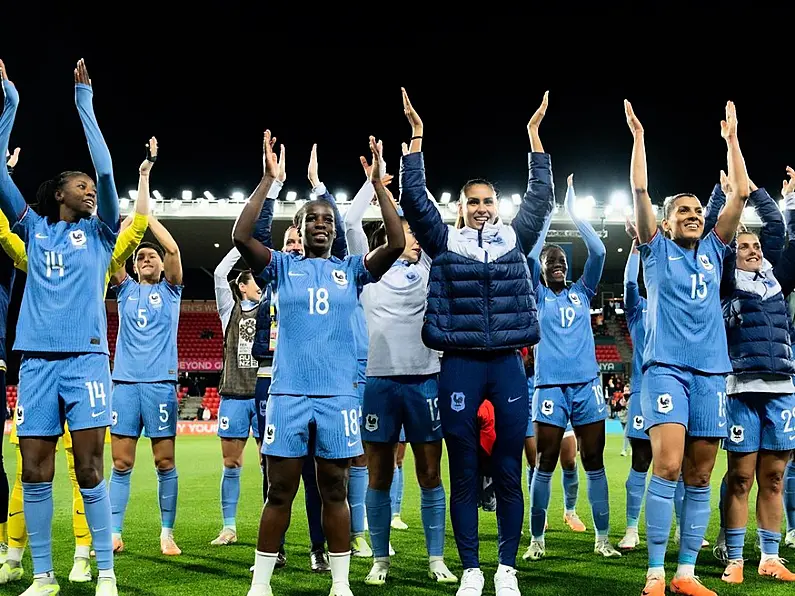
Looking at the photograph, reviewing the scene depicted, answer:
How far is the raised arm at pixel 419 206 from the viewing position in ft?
15.7

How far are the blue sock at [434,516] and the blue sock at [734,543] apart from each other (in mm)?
1973

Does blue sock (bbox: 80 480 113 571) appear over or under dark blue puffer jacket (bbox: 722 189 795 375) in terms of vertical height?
under

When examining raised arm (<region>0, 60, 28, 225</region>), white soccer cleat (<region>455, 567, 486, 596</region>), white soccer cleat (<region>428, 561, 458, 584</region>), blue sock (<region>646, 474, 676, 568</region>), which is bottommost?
white soccer cleat (<region>428, 561, 458, 584</region>)

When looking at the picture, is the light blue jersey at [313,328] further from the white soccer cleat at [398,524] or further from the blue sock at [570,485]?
the white soccer cleat at [398,524]

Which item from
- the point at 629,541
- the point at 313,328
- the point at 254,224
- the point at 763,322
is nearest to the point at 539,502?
the point at 629,541

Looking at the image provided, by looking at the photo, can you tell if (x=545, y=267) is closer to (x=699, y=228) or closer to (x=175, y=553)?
(x=699, y=228)

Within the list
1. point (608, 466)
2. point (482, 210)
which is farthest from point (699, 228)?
point (608, 466)

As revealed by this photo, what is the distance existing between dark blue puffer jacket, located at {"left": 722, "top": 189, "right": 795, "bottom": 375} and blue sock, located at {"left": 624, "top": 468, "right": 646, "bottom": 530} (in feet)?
4.84

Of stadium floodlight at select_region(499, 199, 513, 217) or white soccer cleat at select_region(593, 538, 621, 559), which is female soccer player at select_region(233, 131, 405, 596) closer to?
white soccer cleat at select_region(593, 538, 621, 559)

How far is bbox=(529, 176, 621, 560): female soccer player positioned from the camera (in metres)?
6.20

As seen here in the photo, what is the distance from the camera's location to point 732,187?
194 inches

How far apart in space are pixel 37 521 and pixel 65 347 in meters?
1.00

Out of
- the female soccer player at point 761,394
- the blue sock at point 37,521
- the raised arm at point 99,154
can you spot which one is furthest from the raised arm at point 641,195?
the blue sock at point 37,521

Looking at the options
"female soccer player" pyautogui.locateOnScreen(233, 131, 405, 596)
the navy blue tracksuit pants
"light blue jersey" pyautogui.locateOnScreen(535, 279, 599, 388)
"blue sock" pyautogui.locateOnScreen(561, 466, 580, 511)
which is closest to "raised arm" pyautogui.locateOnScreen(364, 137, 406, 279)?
"female soccer player" pyautogui.locateOnScreen(233, 131, 405, 596)
